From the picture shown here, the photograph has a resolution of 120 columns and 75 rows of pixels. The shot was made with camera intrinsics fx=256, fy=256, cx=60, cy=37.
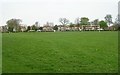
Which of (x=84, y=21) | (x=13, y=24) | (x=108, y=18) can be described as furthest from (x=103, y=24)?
(x=13, y=24)

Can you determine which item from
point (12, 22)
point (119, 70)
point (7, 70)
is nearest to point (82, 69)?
point (119, 70)

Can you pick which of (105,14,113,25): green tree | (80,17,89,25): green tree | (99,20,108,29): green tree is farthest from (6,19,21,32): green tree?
(105,14,113,25): green tree

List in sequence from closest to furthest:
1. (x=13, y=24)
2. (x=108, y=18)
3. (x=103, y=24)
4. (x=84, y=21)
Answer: (x=13, y=24)
(x=103, y=24)
(x=108, y=18)
(x=84, y=21)

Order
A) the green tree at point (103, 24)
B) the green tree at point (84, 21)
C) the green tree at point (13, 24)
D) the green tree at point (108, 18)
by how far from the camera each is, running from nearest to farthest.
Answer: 1. the green tree at point (13, 24)
2. the green tree at point (103, 24)
3. the green tree at point (108, 18)
4. the green tree at point (84, 21)

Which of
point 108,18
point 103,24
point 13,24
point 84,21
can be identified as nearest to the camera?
point 13,24

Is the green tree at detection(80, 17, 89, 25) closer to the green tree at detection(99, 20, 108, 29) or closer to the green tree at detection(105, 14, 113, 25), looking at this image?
the green tree at detection(99, 20, 108, 29)

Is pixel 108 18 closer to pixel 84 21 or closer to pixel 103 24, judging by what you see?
pixel 103 24

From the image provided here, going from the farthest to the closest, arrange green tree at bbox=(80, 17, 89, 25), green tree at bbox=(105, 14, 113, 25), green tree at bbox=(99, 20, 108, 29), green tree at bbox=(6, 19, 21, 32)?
1. green tree at bbox=(80, 17, 89, 25)
2. green tree at bbox=(105, 14, 113, 25)
3. green tree at bbox=(99, 20, 108, 29)
4. green tree at bbox=(6, 19, 21, 32)

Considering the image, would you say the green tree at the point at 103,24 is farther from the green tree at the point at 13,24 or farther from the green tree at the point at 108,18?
the green tree at the point at 13,24

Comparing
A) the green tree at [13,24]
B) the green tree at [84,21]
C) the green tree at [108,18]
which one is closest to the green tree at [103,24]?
the green tree at [108,18]

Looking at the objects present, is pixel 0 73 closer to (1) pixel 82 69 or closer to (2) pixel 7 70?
(2) pixel 7 70

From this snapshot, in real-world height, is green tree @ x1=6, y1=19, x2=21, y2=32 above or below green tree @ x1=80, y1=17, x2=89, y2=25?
below

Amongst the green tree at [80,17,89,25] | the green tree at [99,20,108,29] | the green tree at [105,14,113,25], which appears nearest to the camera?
the green tree at [99,20,108,29]

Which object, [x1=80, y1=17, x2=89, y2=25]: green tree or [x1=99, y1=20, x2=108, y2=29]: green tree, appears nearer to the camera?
[x1=99, y1=20, x2=108, y2=29]: green tree
